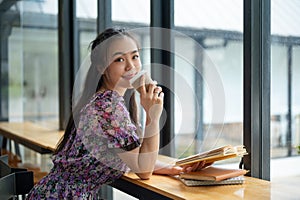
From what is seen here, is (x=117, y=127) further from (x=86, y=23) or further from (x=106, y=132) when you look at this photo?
(x=86, y=23)

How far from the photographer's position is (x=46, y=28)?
14.5 feet

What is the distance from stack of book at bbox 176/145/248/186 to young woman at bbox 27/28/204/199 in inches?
1.9

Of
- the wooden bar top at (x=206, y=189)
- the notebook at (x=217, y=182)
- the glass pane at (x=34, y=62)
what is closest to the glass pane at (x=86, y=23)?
the glass pane at (x=34, y=62)

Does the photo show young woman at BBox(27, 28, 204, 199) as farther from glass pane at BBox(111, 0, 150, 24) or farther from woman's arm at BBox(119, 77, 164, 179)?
glass pane at BBox(111, 0, 150, 24)

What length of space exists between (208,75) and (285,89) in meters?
0.45

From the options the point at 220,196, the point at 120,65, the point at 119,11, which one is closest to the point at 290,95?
the point at 220,196

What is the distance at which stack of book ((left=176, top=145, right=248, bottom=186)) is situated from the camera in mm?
1608

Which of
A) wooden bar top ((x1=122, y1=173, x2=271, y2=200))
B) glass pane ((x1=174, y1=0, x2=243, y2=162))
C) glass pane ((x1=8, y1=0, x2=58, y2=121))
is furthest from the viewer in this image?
glass pane ((x1=8, y1=0, x2=58, y2=121))

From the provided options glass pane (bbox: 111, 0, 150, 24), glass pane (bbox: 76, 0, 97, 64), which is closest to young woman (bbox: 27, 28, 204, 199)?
glass pane (bbox: 111, 0, 150, 24)

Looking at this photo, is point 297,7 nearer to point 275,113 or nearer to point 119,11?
point 275,113

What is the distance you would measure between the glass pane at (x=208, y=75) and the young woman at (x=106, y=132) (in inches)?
12.2

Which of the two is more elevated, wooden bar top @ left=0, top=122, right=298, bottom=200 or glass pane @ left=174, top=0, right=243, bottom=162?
glass pane @ left=174, top=0, right=243, bottom=162

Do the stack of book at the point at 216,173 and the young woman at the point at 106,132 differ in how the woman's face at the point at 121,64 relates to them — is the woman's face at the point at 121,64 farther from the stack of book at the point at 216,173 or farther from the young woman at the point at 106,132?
the stack of book at the point at 216,173

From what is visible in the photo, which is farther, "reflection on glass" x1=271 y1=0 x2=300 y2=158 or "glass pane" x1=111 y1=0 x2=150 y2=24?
"glass pane" x1=111 y1=0 x2=150 y2=24
